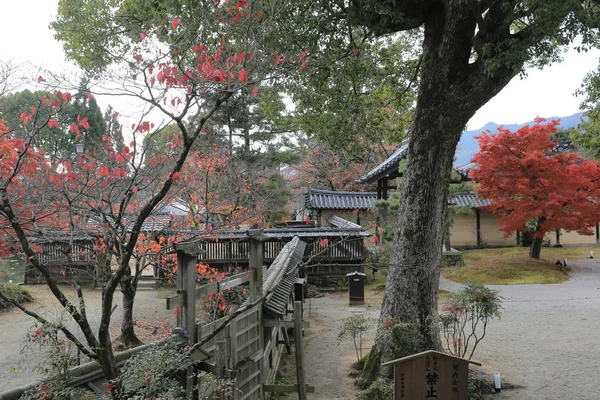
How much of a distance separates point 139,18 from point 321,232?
10.6 meters

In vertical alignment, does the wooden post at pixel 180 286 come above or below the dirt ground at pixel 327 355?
above

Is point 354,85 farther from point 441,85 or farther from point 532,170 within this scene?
point 532,170

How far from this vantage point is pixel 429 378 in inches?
222

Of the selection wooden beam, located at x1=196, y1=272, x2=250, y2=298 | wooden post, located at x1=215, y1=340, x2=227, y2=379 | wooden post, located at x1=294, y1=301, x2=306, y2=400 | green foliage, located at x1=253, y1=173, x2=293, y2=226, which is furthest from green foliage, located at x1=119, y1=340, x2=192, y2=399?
green foliage, located at x1=253, y1=173, x2=293, y2=226

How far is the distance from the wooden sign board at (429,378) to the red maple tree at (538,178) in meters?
12.4

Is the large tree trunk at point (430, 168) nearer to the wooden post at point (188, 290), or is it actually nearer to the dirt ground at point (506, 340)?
the dirt ground at point (506, 340)

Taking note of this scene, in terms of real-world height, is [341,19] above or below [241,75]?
above

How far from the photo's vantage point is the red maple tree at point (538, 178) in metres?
16.1

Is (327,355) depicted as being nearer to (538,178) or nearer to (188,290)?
(188,290)

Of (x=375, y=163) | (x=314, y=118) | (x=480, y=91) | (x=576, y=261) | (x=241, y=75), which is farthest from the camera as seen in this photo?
(x=375, y=163)

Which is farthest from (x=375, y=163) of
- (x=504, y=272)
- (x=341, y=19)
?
(x=341, y=19)

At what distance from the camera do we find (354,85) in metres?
9.26

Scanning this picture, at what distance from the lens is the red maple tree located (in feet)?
52.7

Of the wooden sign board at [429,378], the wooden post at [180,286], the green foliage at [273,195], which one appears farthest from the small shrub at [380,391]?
the green foliage at [273,195]
